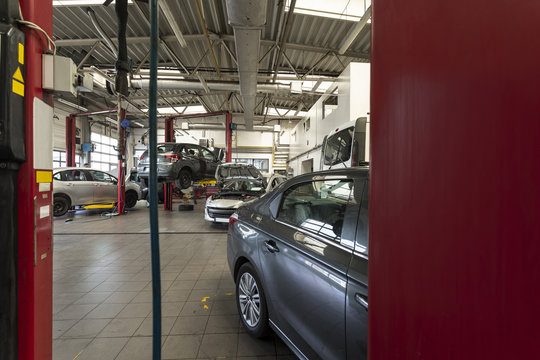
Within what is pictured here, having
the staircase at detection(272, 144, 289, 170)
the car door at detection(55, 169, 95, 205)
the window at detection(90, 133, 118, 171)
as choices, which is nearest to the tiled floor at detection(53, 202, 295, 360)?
the car door at detection(55, 169, 95, 205)

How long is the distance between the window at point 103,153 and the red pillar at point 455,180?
19.2 metres

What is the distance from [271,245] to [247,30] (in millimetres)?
4496

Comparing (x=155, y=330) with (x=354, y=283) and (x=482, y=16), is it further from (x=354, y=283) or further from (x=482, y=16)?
(x=482, y=16)

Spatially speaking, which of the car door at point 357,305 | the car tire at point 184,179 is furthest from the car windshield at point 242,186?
the car door at point 357,305

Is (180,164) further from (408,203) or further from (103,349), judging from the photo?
(408,203)

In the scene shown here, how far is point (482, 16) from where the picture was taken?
0.46m

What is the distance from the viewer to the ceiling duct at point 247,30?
13.2 feet

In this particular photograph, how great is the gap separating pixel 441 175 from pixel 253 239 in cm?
185

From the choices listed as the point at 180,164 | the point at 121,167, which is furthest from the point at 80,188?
the point at 180,164

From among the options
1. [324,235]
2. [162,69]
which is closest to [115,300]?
[324,235]

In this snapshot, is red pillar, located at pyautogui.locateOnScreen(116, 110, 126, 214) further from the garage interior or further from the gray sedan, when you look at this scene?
the gray sedan

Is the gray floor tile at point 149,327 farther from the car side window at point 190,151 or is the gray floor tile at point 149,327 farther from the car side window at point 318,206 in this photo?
the car side window at point 190,151

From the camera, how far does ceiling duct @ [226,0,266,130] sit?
404 centimetres

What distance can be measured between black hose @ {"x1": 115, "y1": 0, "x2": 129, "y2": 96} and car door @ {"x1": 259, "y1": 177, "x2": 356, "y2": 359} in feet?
4.63
